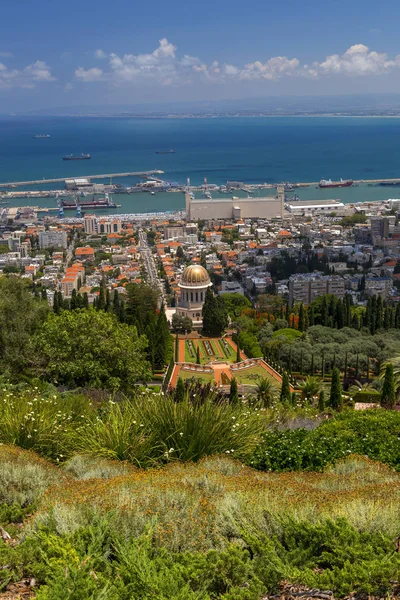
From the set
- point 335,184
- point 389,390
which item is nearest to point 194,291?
point 389,390

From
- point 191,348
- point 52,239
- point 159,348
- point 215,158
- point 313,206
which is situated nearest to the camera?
point 159,348

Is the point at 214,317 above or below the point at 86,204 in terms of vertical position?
above

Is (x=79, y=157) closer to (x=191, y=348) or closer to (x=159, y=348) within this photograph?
(x=191, y=348)

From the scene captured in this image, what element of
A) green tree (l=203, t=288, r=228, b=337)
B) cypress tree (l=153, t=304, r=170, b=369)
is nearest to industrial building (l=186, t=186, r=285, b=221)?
green tree (l=203, t=288, r=228, b=337)

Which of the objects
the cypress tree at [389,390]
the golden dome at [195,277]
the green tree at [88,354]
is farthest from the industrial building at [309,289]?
the green tree at [88,354]

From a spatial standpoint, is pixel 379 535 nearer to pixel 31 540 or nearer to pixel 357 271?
pixel 31 540

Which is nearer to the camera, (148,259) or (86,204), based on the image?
(148,259)

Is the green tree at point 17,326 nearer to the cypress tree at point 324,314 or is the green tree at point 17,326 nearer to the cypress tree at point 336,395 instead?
the cypress tree at point 336,395
